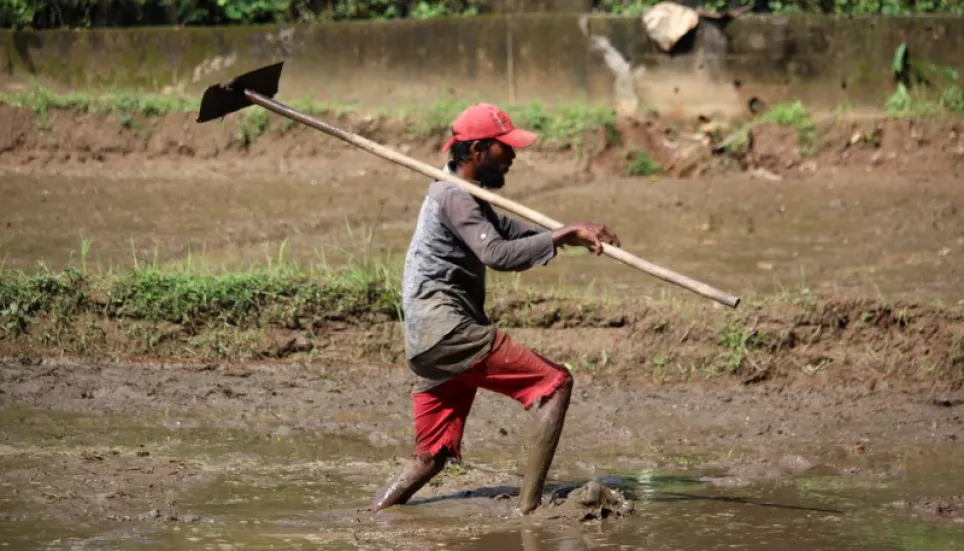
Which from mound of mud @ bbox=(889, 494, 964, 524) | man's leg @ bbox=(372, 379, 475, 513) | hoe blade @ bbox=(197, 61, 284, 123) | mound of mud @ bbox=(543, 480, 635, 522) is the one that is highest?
hoe blade @ bbox=(197, 61, 284, 123)

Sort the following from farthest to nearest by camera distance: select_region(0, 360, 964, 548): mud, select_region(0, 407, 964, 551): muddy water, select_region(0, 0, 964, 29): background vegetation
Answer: select_region(0, 0, 964, 29): background vegetation
select_region(0, 360, 964, 548): mud
select_region(0, 407, 964, 551): muddy water

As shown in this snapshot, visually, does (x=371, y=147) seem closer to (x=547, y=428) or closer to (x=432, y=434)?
(x=432, y=434)

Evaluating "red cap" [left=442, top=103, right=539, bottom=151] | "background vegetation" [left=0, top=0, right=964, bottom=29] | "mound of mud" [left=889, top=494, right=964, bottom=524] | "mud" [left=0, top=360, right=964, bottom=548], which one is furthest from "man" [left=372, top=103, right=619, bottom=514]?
"background vegetation" [left=0, top=0, right=964, bottom=29]

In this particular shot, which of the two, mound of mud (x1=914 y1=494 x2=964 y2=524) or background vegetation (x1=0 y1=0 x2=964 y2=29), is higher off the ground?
background vegetation (x1=0 y1=0 x2=964 y2=29)

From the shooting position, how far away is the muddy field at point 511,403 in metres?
5.41

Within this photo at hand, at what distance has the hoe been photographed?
16.6 ft

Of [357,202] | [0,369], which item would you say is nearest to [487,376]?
[0,369]

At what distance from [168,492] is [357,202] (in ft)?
16.5

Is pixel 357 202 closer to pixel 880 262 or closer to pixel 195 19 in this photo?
pixel 195 19

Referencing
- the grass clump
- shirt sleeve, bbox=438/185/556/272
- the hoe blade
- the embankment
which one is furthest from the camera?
the grass clump

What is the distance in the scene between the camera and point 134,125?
11586 mm

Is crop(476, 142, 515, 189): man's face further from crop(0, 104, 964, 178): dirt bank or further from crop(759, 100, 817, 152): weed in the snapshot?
crop(759, 100, 817, 152): weed

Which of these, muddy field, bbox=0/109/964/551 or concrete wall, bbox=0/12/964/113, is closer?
muddy field, bbox=0/109/964/551

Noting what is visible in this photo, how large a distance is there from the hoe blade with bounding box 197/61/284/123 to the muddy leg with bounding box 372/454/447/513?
1.73 meters
